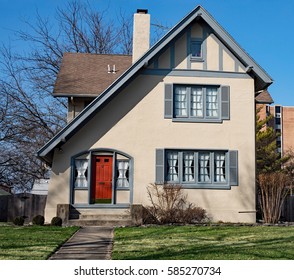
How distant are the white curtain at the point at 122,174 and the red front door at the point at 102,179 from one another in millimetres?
314

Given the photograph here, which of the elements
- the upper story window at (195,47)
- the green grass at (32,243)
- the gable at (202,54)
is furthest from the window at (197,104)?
the green grass at (32,243)

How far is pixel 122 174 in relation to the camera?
17.7 m

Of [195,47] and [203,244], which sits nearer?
[203,244]

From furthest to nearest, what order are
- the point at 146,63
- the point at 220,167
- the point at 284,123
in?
the point at 284,123 < the point at 220,167 < the point at 146,63

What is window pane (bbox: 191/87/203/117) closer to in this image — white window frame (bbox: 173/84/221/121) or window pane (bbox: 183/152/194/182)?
white window frame (bbox: 173/84/221/121)

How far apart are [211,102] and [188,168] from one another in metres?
2.81

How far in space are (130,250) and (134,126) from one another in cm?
826

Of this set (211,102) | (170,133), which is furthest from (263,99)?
(170,133)

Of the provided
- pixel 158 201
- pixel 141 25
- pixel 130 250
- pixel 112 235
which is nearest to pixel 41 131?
pixel 141 25

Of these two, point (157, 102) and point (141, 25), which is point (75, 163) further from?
point (141, 25)

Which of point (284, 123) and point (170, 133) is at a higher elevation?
point (284, 123)

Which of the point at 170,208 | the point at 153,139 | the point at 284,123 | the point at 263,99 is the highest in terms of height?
the point at 284,123

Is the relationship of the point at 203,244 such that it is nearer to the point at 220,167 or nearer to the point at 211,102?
the point at 220,167
